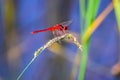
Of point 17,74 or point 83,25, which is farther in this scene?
point 17,74

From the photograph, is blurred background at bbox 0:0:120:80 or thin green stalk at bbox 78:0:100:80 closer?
thin green stalk at bbox 78:0:100:80

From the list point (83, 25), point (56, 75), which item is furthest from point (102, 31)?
point (56, 75)

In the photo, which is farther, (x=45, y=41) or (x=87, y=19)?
(x=45, y=41)

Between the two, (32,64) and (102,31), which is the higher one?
(102,31)

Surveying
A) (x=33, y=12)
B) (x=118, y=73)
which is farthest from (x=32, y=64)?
(x=118, y=73)

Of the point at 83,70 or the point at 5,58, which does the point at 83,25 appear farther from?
the point at 5,58

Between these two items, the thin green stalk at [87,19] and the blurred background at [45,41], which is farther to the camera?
the blurred background at [45,41]
